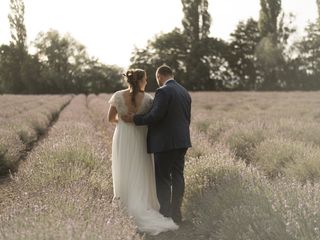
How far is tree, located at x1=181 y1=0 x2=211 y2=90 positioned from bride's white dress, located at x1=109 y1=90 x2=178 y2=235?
4852 centimetres

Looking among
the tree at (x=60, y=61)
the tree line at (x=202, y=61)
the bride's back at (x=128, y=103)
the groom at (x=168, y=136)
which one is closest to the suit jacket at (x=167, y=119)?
Answer: the groom at (x=168, y=136)

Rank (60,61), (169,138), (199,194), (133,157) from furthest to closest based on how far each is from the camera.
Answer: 1. (60,61)
2. (133,157)
3. (199,194)
4. (169,138)

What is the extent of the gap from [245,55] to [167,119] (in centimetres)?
5634

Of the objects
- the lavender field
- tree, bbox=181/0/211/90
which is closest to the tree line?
tree, bbox=181/0/211/90

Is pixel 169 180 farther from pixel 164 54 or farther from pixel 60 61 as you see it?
pixel 60 61

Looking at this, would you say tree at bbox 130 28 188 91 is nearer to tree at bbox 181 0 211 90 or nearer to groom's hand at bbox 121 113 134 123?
tree at bbox 181 0 211 90

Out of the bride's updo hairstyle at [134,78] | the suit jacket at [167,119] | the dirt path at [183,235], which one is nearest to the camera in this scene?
the dirt path at [183,235]

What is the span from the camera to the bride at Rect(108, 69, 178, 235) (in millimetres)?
5648

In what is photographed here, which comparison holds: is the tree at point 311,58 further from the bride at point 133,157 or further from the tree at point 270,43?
the bride at point 133,157

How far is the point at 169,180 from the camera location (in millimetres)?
5754

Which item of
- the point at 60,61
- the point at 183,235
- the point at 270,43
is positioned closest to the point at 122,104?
the point at 183,235

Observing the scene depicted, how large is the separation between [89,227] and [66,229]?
15 cm

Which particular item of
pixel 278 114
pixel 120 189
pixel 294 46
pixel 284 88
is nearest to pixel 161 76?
pixel 120 189

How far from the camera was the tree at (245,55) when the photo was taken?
191 ft
